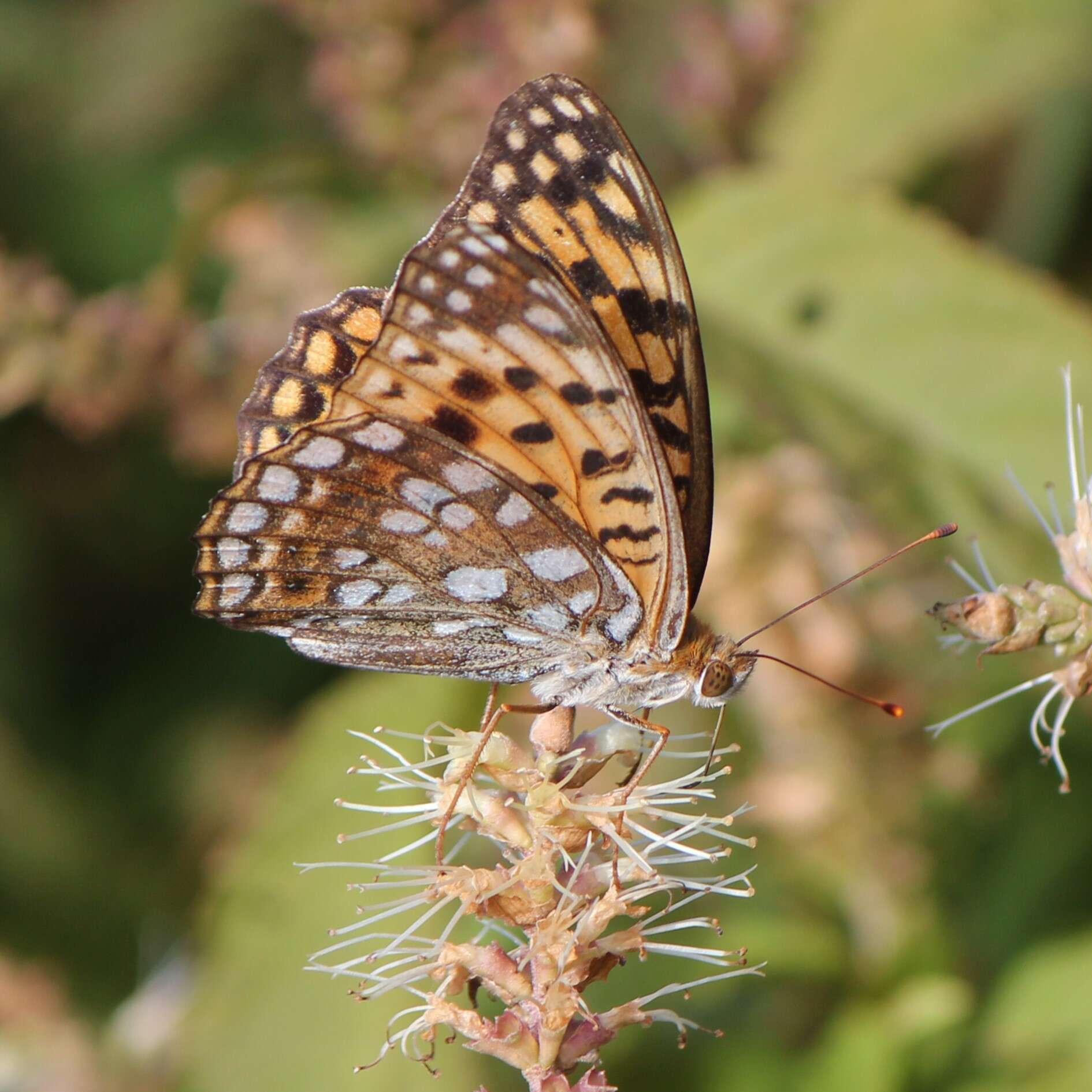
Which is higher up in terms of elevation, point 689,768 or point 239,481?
point 239,481

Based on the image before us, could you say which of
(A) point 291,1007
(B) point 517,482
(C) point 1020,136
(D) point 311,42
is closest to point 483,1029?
(B) point 517,482

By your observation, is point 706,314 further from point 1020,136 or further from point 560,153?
point 1020,136

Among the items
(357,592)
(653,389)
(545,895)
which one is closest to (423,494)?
(357,592)

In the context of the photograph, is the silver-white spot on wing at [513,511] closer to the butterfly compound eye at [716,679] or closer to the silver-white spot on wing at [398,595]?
the silver-white spot on wing at [398,595]

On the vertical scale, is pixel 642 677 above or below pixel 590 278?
below

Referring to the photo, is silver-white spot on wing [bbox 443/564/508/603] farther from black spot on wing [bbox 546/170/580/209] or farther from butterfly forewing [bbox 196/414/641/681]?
black spot on wing [bbox 546/170/580/209]

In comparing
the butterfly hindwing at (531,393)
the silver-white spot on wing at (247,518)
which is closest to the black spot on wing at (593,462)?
the butterfly hindwing at (531,393)

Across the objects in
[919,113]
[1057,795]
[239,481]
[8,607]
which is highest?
[239,481]

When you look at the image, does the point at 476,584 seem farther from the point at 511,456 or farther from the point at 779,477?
the point at 779,477
